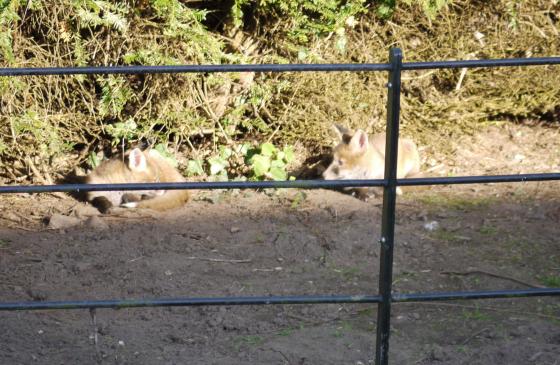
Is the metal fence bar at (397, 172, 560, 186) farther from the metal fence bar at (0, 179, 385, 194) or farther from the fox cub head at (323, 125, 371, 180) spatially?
the fox cub head at (323, 125, 371, 180)

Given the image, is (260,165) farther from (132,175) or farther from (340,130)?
(132,175)

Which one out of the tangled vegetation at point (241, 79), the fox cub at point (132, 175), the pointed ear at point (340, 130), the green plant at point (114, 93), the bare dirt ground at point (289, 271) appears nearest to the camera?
the bare dirt ground at point (289, 271)

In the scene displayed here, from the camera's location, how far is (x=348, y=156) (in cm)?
712

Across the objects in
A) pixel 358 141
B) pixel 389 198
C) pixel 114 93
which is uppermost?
pixel 114 93

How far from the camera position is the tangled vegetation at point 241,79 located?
258 inches

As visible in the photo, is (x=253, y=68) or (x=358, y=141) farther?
(x=358, y=141)

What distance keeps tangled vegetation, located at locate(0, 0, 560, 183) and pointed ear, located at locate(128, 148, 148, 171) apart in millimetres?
179

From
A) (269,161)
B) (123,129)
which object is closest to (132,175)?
(123,129)

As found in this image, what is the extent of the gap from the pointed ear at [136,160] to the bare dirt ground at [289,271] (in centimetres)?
60

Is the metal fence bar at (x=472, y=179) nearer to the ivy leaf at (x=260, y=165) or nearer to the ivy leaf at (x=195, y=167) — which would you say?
the ivy leaf at (x=260, y=165)

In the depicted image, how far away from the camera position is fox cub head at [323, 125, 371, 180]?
713 centimetres

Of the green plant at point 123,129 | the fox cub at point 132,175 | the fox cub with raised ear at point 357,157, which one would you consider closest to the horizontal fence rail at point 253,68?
the fox cub at point 132,175

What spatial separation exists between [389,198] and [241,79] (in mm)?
4401

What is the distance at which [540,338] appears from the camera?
13.9 ft
